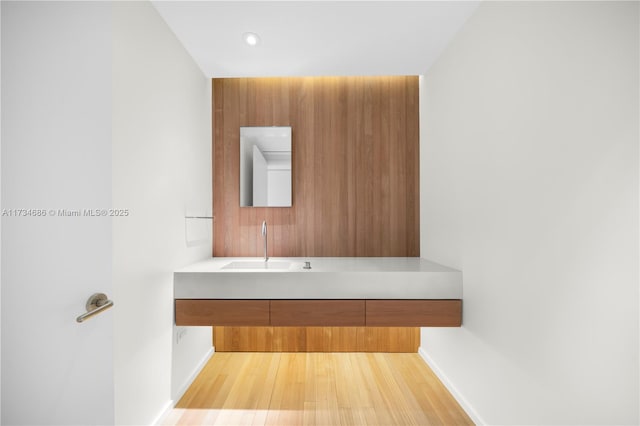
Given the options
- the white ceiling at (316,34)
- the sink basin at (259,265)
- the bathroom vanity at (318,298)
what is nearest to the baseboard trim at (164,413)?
the bathroom vanity at (318,298)

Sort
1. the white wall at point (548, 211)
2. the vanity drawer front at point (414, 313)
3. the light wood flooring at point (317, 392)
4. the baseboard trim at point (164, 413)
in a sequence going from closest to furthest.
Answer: the white wall at point (548, 211) → the baseboard trim at point (164, 413) → the light wood flooring at point (317, 392) → the vanity drawer front at point (414, 313)

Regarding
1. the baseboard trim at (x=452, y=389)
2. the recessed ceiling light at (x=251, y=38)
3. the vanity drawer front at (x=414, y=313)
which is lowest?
the baseboard trim at (x=452, y=389)

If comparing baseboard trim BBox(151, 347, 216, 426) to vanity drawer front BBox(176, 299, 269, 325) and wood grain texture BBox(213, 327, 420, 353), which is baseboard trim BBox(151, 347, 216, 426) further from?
vanity drawer front BBox(176, 299, 269, 325)

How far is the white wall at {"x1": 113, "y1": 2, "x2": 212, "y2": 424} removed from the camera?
138 cm

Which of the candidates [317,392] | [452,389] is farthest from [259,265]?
→ [452,389]

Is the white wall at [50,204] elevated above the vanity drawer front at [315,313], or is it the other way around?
the white wall at [50,204]

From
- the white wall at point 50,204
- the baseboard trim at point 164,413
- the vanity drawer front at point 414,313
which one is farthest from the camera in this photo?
the vanity drawer front at point 414,313

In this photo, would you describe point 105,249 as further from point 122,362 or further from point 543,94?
point 543,94

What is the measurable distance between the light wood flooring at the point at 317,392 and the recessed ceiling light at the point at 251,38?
2356 mm

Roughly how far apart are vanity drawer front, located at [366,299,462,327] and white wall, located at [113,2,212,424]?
49.5 inches

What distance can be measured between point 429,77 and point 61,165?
2456 millimetres

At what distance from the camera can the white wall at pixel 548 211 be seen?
96cm

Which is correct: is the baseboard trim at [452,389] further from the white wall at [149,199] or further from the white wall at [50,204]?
the white wall at [50,204]

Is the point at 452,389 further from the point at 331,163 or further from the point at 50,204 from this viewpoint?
the point at 50,204
